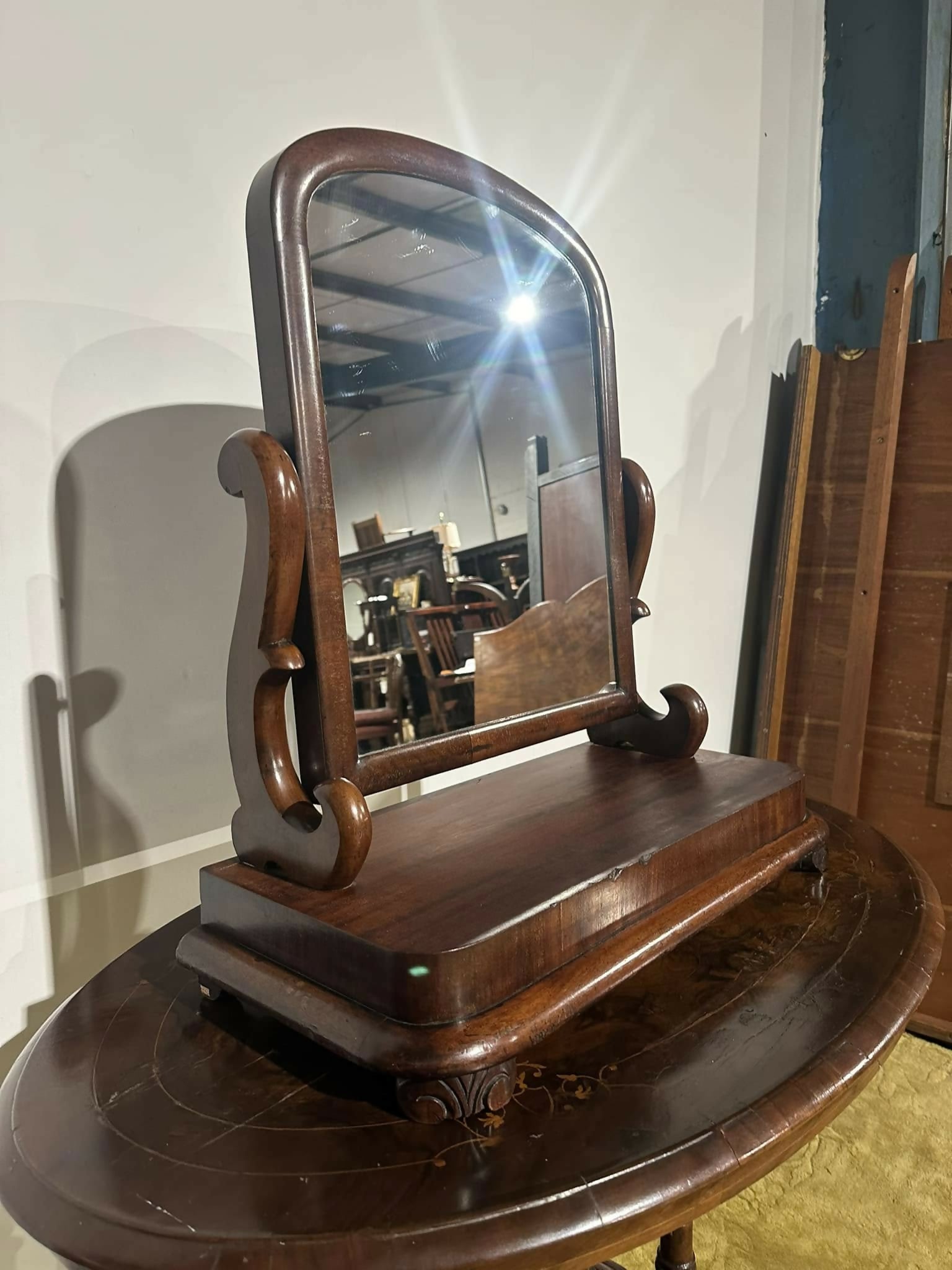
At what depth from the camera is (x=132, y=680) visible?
0.85 metres

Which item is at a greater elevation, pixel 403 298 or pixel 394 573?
pixel 403 298

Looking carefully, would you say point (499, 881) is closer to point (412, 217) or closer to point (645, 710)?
point (645, 710)

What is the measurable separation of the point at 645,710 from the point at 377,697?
1.23 feet

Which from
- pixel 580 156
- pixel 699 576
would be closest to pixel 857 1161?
pixel 699 576

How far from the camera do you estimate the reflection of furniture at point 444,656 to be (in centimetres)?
79

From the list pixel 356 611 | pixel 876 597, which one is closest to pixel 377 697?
pixel 356 611

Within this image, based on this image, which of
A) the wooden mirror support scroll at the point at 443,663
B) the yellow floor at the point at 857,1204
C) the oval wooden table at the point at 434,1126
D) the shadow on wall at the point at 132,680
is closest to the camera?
the oval wooden table at the point at 434,1126

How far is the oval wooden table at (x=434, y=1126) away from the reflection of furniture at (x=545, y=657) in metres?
0.29

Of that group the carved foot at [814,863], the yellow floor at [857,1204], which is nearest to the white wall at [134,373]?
the carved foot at [814,863]

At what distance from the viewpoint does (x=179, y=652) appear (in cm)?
89

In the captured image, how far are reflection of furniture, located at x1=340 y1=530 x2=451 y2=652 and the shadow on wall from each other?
0.25m

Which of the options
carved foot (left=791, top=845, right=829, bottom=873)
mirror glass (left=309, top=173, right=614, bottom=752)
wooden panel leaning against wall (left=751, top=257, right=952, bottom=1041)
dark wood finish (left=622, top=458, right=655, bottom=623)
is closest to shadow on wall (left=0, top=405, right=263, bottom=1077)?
mirror glass (left=309, top=173, right=614, bottom=752)

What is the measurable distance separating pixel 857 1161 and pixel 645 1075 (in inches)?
43.1

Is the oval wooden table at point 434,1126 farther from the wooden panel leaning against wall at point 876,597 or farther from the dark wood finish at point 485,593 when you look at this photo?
the wooden panel leaning against wall at point 876,597
